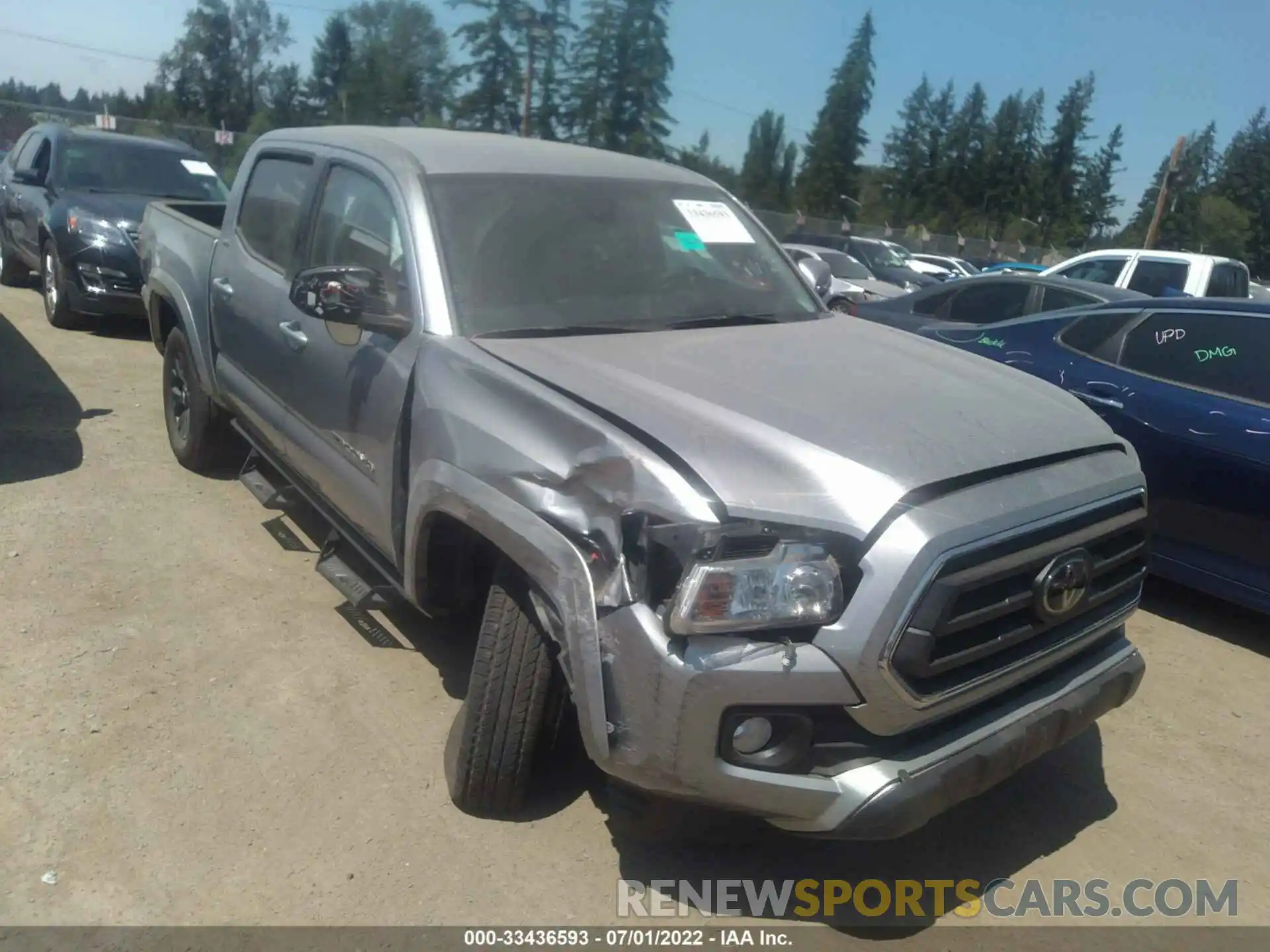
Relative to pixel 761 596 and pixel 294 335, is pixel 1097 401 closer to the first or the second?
pixel 761 596

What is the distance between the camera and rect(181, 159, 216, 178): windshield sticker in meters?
10.1

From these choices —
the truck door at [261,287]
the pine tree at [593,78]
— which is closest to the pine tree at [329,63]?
the pine tree at [593,78]

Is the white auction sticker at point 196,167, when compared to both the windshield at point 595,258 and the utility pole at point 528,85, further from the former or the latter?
the utility pole at point 528,85

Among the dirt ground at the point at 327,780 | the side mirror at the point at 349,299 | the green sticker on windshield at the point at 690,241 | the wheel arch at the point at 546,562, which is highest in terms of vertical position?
the green sticker on windshield at the point at 690,241

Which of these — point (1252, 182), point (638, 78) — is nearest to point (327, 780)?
point (638, 78)

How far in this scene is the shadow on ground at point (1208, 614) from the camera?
4797 millimetres

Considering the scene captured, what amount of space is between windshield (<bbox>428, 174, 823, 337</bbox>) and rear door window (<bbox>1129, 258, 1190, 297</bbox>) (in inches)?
392

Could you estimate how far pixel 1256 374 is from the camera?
4.64 metres

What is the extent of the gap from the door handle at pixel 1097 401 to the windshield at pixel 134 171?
794 cm

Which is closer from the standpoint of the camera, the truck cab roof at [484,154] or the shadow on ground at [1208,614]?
the truck cab roof at [484,154]

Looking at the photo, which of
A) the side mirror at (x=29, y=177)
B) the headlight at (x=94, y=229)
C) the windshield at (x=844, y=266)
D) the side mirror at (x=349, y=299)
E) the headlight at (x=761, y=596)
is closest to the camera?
the headlight at (x=761, y=596)

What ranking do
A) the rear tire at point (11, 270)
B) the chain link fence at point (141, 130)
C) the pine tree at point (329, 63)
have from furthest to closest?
the pine tree at point (329, 63), the chain link fence at point (141, 130), the rear tire at point (11, 270)

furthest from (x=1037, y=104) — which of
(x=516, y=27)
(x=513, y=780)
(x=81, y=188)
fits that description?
(x=513, y=780)

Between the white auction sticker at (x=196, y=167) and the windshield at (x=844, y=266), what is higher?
the white auction sticker at (x=196, y=167)
